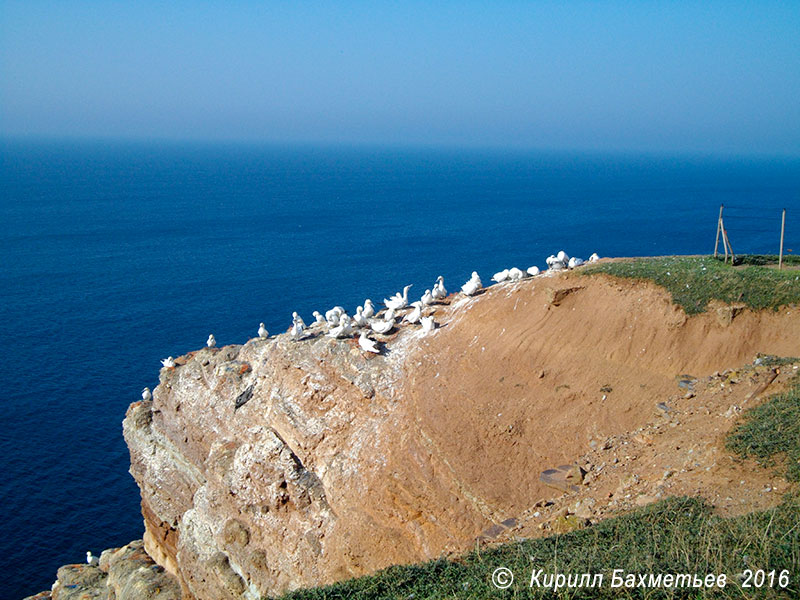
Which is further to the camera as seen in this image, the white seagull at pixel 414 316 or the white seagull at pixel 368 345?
the white seagull at pixel 414 316

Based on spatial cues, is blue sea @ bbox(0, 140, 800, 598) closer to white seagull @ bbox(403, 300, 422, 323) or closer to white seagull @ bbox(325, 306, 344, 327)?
white seagull @ bbox(325, 306, 344, 327)

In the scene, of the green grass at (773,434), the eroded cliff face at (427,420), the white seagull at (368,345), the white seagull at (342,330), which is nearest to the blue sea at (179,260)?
the eroded cliff face at (427,420)

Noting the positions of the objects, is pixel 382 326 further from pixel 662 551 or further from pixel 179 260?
pixel 179 260

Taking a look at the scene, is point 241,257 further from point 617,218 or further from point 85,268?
point 617,218

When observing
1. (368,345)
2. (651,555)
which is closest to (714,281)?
(368,345)

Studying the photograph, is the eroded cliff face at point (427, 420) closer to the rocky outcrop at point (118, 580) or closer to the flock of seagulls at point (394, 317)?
the flock of seagulls at point (394, 317)

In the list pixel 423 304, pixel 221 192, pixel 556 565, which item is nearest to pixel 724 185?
pixel 221 192

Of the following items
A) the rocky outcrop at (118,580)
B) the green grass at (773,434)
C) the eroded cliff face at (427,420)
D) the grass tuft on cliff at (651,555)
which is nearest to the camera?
the grass tuft on cliff at (651,555)

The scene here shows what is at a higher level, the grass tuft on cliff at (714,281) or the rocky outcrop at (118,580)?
the grass tuft on cliff at (714,281)
